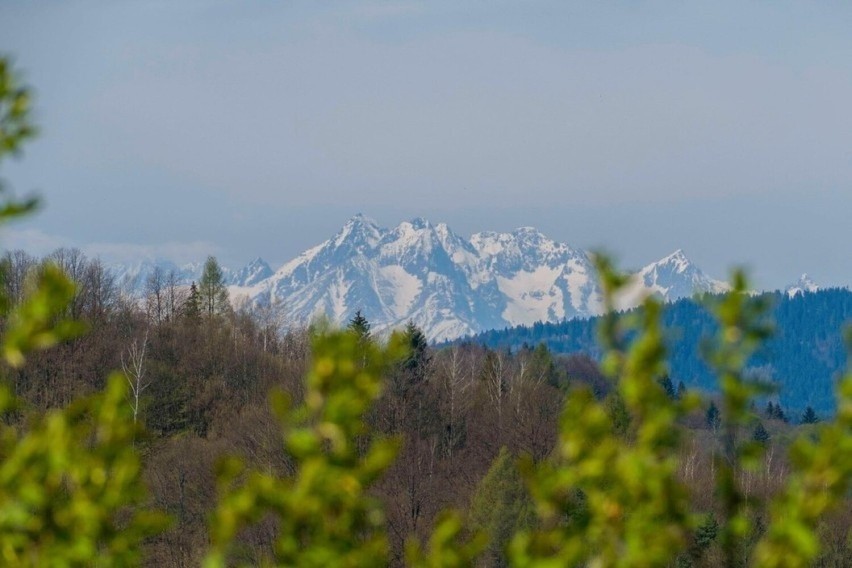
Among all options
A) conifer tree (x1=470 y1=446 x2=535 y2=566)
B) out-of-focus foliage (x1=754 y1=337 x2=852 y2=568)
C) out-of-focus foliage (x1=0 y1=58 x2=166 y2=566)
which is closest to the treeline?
conifer tree (x1=470 y1=446 x2=535 y2=566)

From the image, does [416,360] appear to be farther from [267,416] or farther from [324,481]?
[324,481]

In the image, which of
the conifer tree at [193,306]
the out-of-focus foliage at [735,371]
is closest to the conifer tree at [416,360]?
the conifer tree at [193,306]

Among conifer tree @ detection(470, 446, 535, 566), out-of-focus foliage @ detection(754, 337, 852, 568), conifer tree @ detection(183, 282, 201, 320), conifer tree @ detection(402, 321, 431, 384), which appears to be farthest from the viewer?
conifer tree @ detection(183, 282, 201, 320)

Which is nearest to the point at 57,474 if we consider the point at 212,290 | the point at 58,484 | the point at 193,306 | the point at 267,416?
the point at 58,484

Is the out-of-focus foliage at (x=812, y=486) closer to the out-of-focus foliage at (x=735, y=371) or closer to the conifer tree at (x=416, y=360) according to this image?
the out-of-focus foliage at (x=735, y=371)

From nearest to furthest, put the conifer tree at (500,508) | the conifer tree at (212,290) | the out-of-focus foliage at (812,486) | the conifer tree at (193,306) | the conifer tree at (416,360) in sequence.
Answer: the out-of-focus foliage at (812,486) < the conifer tree at (500,508) < the conifer tree at (416,360) < the conifer tree at (193,306) < the conifer tree at (212,290)

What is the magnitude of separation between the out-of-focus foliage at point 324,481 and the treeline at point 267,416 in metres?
22.5

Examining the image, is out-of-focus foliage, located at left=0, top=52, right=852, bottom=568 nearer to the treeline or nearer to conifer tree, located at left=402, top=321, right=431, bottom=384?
the treeline

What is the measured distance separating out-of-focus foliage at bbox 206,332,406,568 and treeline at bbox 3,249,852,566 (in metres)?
22.5

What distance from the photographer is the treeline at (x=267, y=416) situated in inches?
1491

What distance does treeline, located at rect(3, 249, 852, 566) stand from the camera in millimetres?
37875

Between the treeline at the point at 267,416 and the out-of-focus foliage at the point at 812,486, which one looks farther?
the treeline at the point at 267,416

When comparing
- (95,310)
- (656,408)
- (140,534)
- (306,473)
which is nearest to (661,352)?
(656,408)

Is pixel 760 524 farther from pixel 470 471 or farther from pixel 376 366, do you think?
pixel 376 366
